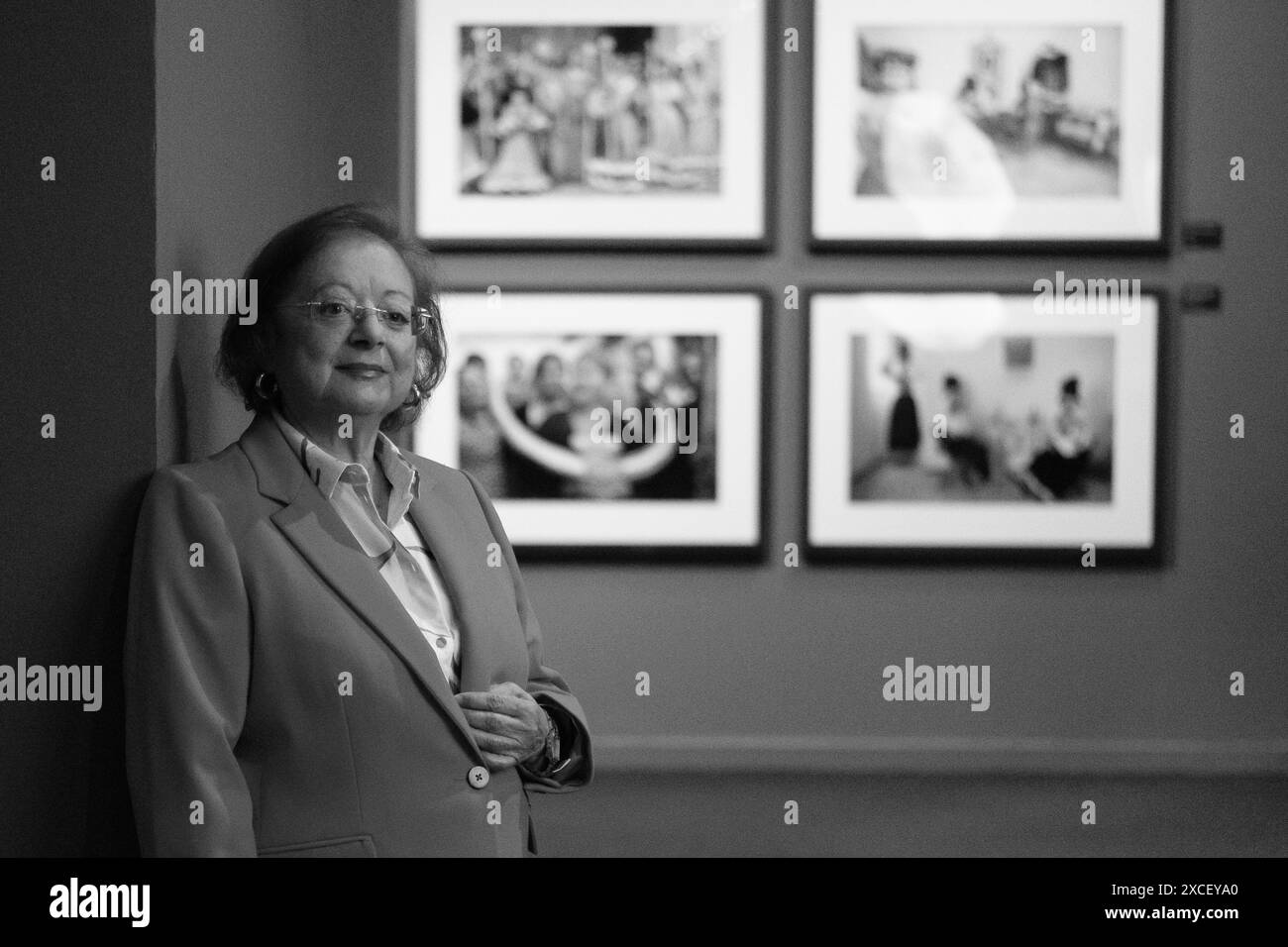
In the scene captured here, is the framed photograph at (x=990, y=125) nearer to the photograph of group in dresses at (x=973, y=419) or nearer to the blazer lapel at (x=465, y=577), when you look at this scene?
the photograph of group in dresses at (x=973, y=419)

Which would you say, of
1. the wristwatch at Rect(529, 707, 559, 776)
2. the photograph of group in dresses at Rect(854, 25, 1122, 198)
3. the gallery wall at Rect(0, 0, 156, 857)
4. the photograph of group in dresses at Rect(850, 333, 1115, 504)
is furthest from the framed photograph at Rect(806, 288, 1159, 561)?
the gallery wall at Rect(0, 0, 156, 857)

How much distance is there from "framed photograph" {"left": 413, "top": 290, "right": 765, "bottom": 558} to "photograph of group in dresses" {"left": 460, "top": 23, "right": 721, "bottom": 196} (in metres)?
0.16

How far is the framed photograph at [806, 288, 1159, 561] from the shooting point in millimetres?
1407

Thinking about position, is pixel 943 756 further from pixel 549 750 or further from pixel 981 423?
pixel 549 750

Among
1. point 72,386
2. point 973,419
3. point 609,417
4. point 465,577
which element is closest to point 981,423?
point 973,419

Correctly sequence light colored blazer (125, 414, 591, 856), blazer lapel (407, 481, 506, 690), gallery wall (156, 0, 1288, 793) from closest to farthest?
light colored blazer (125, 414, 591, 856) → blazer lapel (407, 481, 506, 690) → gallery wall (156, 0, 1288, 793)

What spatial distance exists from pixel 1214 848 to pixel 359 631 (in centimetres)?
114

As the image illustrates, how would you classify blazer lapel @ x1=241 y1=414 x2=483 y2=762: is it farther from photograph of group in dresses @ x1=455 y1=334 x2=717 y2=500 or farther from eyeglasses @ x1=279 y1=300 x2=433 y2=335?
photograph of group in dresses @ x1=455 y1=334 x2=717 y2=500

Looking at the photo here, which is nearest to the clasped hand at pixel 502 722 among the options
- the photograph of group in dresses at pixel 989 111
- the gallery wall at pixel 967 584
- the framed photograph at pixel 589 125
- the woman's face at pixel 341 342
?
the woman's face at pixel 341 342

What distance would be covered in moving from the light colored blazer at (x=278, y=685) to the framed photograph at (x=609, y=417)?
0.42m

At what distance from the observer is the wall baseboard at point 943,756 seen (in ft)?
4.66
